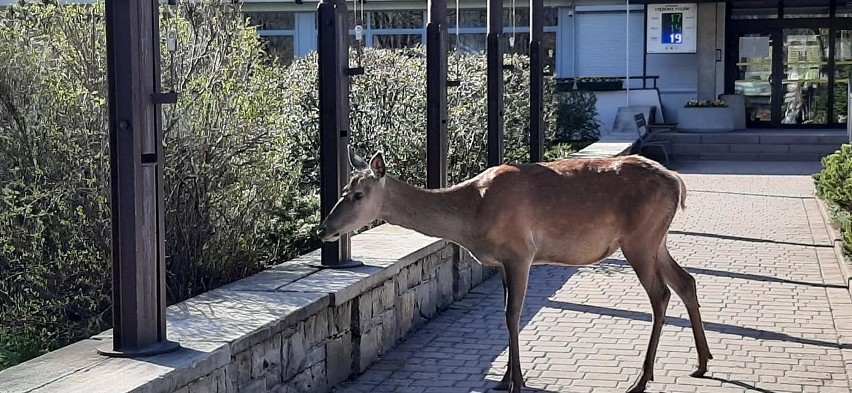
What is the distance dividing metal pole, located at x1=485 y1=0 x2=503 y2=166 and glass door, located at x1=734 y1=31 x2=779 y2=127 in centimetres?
A: 1853

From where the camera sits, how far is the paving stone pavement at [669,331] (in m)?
7.41

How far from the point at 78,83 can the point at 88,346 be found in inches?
100

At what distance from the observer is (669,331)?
880 cm

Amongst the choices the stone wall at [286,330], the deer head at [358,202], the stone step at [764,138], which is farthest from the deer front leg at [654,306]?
the stone step at [764,138]

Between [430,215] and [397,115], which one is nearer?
[430,215]

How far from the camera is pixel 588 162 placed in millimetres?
7332

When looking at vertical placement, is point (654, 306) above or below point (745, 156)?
above

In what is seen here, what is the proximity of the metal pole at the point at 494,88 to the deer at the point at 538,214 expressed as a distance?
4301 mm

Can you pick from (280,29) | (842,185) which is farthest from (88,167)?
(280,29)

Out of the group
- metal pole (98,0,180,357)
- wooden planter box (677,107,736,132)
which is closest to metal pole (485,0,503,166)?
metal pole (98,0,180,357)

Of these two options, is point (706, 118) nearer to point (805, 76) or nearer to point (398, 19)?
point (805, 76)

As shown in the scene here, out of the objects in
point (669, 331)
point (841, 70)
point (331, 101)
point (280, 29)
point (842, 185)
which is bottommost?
point (669, 331)

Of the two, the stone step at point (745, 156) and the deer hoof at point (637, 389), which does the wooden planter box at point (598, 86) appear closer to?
the stone step at point (745, 156)

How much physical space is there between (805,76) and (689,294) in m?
23.0
